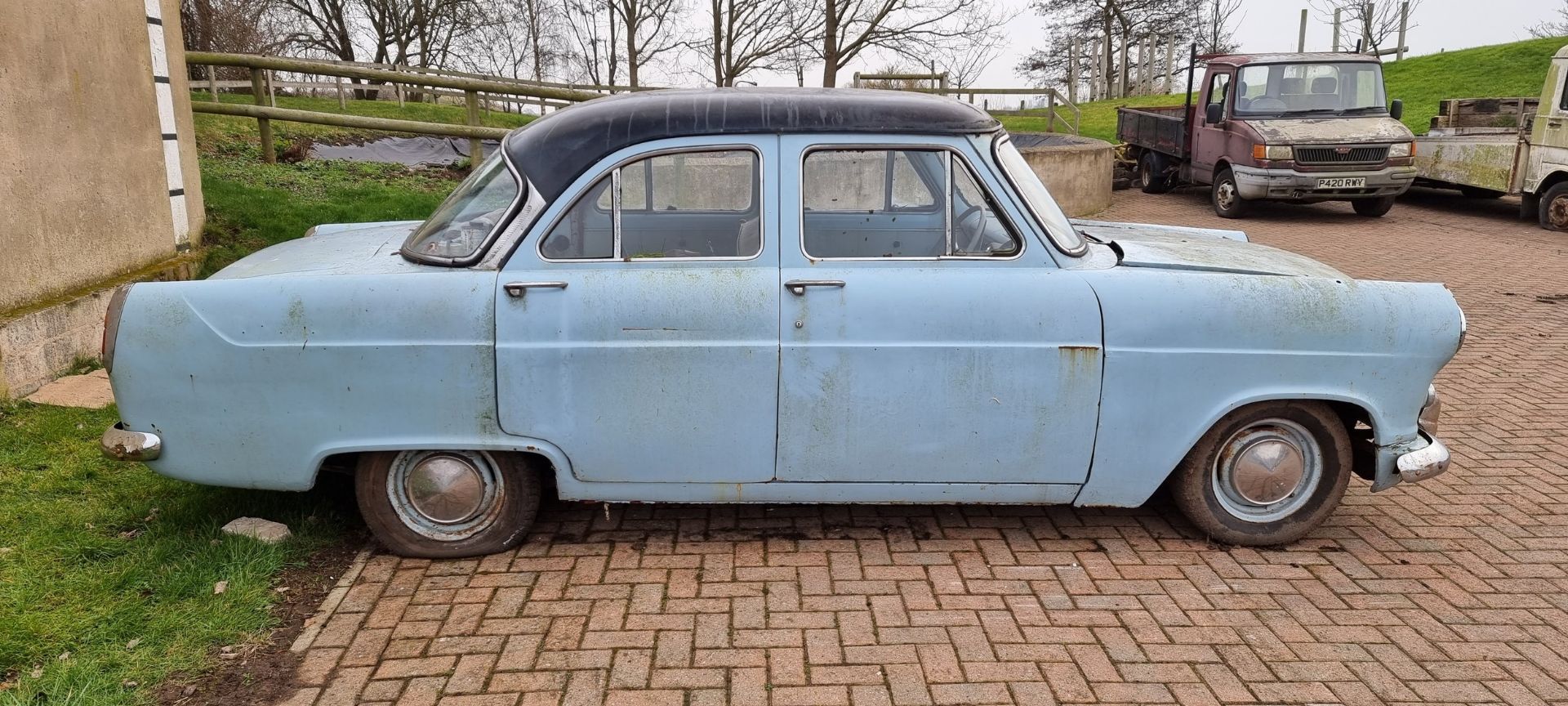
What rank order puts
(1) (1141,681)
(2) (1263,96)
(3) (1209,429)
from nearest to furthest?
(1) (1141,681), (3) (1209,429), (2) (1263,96)

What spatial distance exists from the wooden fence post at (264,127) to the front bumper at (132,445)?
28.2 ft

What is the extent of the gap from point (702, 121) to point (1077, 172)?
1109 cm

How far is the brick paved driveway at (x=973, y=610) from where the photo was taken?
3184 millimetres

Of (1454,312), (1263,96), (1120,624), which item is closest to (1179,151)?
(1263,96)

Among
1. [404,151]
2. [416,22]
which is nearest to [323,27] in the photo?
[416,22]

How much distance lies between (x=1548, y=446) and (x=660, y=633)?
4.73 meters

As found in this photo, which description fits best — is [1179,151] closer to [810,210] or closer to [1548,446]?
[1548,446]

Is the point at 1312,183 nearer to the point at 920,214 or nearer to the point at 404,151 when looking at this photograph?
the point at 920,214

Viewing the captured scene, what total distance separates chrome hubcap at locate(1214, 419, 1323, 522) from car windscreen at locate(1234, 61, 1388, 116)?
11051 mm

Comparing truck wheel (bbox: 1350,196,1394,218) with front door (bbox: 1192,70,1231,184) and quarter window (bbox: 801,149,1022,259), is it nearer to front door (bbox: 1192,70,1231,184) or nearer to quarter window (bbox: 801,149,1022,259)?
front door (bbox: 1192,70,1231,184)

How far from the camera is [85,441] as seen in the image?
4918mm

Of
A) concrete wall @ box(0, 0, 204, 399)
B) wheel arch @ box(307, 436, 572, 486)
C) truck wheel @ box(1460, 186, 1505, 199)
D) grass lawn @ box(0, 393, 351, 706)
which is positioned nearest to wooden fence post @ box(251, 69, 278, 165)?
concrete wall @ box(0, 0, 204, 399)

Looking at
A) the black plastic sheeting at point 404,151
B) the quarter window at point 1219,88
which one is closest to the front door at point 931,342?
the black plastic sheeting at point 404,151

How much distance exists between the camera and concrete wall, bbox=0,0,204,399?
18.1 feet
